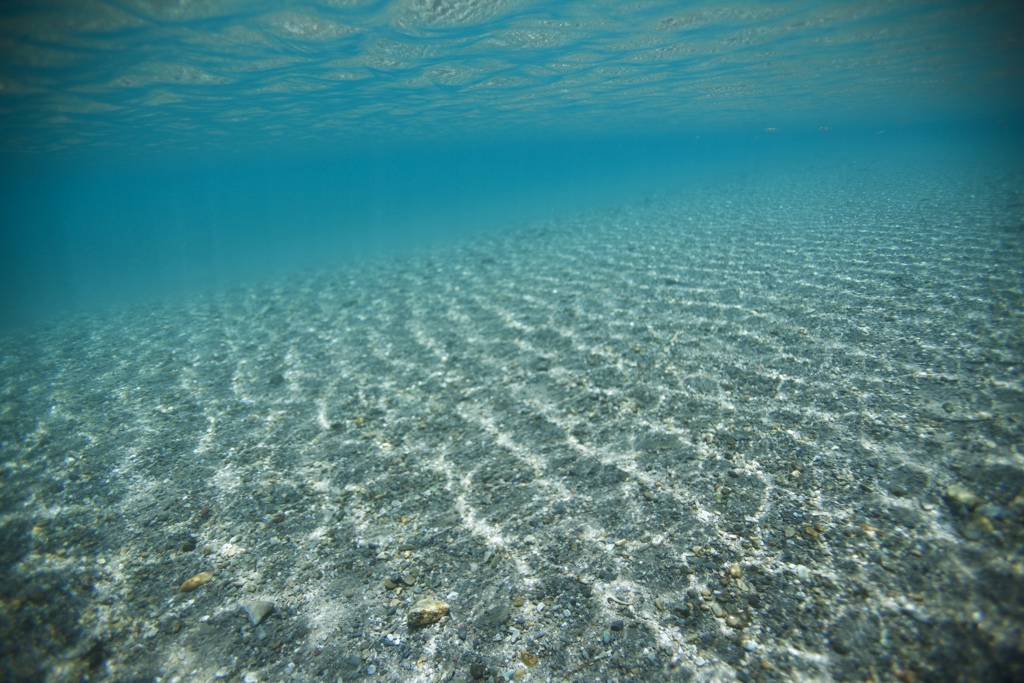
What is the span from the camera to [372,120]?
95.0ft

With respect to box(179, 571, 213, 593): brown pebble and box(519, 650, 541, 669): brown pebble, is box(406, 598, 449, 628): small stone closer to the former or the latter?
box(519, 650, 541, 669): brown pebble

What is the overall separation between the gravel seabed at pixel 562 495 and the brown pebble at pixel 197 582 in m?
0.05

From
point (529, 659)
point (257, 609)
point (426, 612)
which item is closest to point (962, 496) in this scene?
point (529, 659)

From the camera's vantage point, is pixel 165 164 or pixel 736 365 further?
pixel 165 164

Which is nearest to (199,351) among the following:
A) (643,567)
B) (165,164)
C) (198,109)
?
(643,567)

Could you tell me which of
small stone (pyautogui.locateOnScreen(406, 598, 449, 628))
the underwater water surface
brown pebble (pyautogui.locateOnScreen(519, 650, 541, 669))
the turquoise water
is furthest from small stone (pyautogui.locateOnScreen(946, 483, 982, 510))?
the turquoise water

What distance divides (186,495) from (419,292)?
6777 millimetres

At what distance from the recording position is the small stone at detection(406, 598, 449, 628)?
2557mm

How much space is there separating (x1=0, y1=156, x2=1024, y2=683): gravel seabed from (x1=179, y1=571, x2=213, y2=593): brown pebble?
0.15 feet

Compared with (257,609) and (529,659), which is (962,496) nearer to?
(529,659)

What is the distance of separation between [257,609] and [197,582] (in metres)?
0.58

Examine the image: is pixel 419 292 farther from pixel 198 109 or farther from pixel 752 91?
pixel 752 91

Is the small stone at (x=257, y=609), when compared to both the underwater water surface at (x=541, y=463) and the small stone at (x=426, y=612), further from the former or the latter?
the small stone at (x=426, y=612)

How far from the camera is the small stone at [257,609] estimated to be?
8.60 ft
